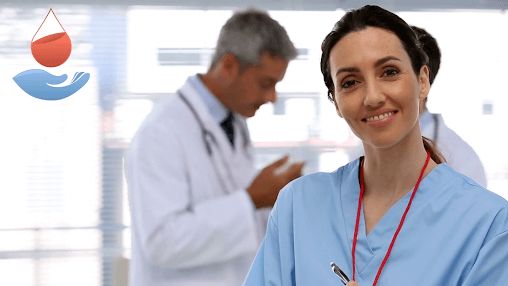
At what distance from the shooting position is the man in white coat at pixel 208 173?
2.17m

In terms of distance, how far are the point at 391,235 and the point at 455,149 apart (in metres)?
1.17

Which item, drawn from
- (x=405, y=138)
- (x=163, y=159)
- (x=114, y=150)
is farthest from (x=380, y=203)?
(x=114, y=150)

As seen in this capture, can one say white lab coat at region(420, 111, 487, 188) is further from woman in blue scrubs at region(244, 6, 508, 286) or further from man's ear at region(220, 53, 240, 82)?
woman in blue scrubs at region(244, 6, 508, 286)

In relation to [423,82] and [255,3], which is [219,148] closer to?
[255,3]

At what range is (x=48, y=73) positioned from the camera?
227 cm

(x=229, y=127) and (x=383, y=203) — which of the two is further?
(x=229, y=127)

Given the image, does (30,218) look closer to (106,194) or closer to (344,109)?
(106,194)

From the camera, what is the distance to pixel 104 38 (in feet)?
7.50

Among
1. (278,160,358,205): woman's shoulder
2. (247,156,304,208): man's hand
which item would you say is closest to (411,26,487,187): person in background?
(247,156,304,208): man's hand

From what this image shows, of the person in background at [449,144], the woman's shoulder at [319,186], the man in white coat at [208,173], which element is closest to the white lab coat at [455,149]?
the person in background at [449,144]

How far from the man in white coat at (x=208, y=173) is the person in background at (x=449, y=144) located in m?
0.38

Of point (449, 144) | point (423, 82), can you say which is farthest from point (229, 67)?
point (423, 82)

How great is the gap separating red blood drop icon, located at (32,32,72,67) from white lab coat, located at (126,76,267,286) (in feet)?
0.89

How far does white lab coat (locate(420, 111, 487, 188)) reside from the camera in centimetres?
227
